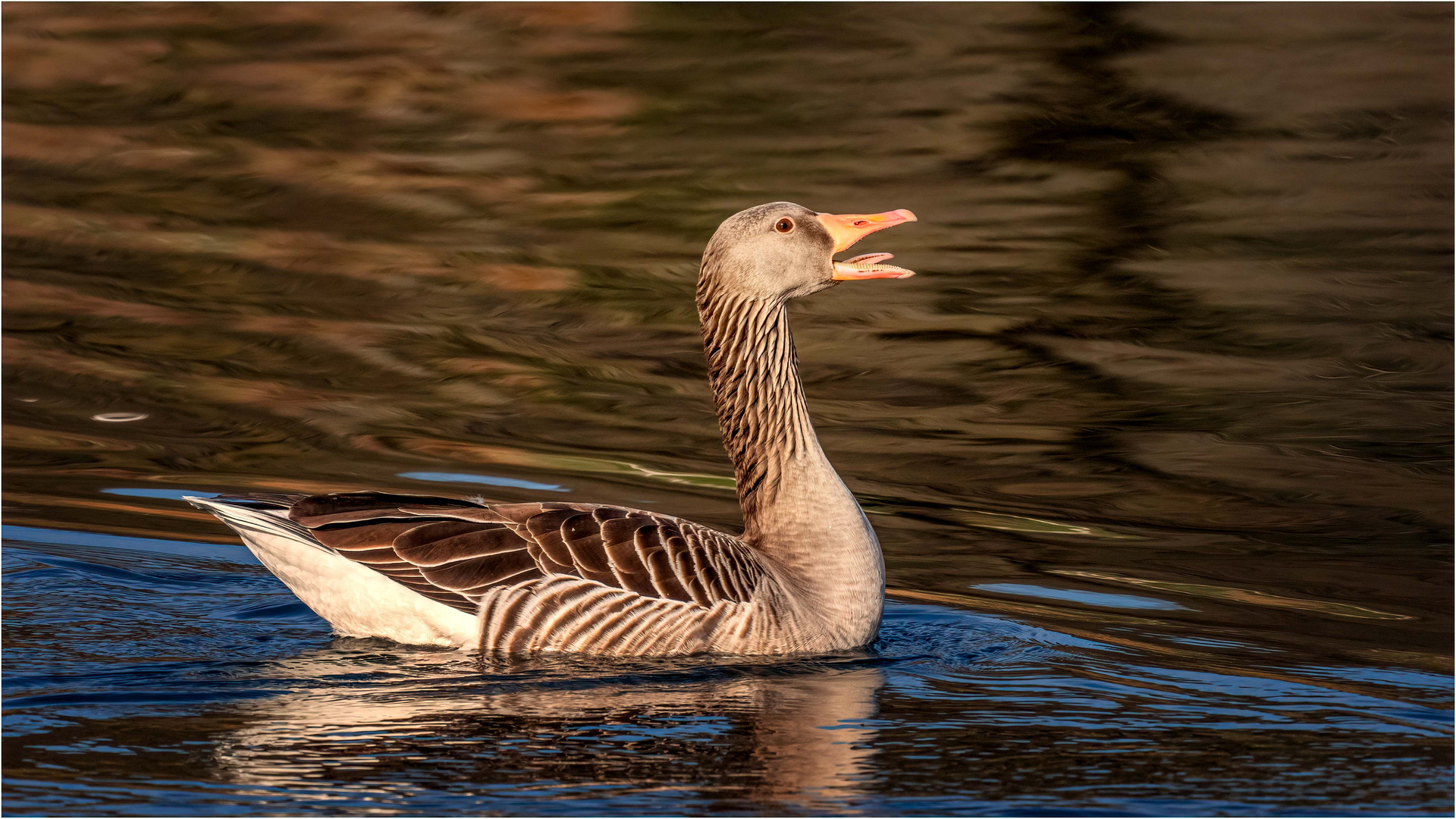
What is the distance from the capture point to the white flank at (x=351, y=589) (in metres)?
9.49

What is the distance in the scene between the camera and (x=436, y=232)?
64.6 feet

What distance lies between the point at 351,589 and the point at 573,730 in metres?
1.92

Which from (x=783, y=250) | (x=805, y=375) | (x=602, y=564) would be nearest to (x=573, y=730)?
(x=602, y=564)

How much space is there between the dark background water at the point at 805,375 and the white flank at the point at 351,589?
0.16 metres

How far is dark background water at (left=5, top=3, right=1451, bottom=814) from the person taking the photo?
8141 mm

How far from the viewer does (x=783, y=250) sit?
10211 mm

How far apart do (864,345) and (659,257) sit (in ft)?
9.93

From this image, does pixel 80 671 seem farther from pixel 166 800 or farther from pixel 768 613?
pixel 768 613

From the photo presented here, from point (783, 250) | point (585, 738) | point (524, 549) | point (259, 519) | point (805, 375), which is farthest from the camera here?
point (805, 375)

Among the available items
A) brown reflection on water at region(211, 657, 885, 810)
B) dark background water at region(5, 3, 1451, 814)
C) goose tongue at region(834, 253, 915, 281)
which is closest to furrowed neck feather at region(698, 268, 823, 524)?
goose tongue at region(834, 253, 915, 281)

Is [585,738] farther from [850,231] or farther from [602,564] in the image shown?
[850,231]

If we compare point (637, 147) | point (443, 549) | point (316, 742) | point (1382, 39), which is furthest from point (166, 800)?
point (1382, 39)

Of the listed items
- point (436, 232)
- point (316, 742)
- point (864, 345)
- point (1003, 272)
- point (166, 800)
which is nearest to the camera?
point (166, 800)

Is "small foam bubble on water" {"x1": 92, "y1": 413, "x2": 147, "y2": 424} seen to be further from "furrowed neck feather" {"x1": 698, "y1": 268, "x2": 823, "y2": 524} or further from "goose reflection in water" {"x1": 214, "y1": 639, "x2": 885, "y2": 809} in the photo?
"furrowed neck feather" {"x1": 698, "y1": 268, "x2": 823, "y2": 524}
